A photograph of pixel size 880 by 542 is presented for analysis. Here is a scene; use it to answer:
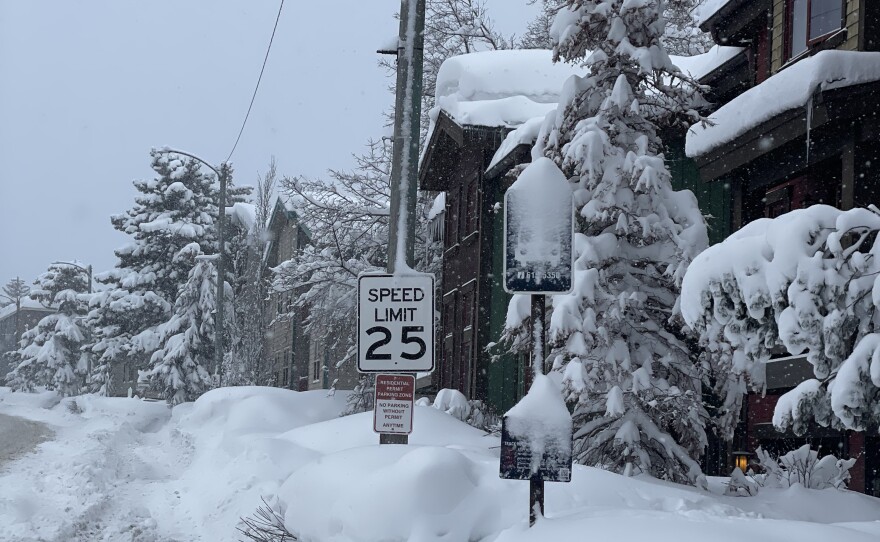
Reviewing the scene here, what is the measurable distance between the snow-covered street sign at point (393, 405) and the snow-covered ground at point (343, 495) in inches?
12.8

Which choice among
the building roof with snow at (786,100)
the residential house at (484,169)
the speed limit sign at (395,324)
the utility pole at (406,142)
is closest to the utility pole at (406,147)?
the utility pole at (406,142)

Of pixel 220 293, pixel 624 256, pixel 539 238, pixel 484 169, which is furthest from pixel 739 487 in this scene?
pixel 220 293

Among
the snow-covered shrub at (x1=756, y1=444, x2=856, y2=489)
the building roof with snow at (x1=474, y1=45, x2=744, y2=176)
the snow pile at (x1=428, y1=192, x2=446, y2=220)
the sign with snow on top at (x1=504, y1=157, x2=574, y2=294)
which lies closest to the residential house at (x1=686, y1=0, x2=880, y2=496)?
the building roof with snow at (x1=474, y1=45, x2=744, y2=176)

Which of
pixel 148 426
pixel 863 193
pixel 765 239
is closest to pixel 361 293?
pixel 765 239

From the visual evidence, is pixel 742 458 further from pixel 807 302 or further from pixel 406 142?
pixel 807 302

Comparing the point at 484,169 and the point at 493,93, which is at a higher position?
the point at 493,93

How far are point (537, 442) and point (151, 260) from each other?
136ft

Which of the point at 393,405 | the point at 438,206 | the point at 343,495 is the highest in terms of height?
the point at 438,206

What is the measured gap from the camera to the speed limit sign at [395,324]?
8.36m

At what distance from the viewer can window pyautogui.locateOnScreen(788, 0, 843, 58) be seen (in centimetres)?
1342

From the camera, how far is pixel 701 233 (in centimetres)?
1105

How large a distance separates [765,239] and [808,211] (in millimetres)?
305

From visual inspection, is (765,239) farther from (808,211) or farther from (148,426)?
(148,426)

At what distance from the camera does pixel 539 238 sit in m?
5.65
